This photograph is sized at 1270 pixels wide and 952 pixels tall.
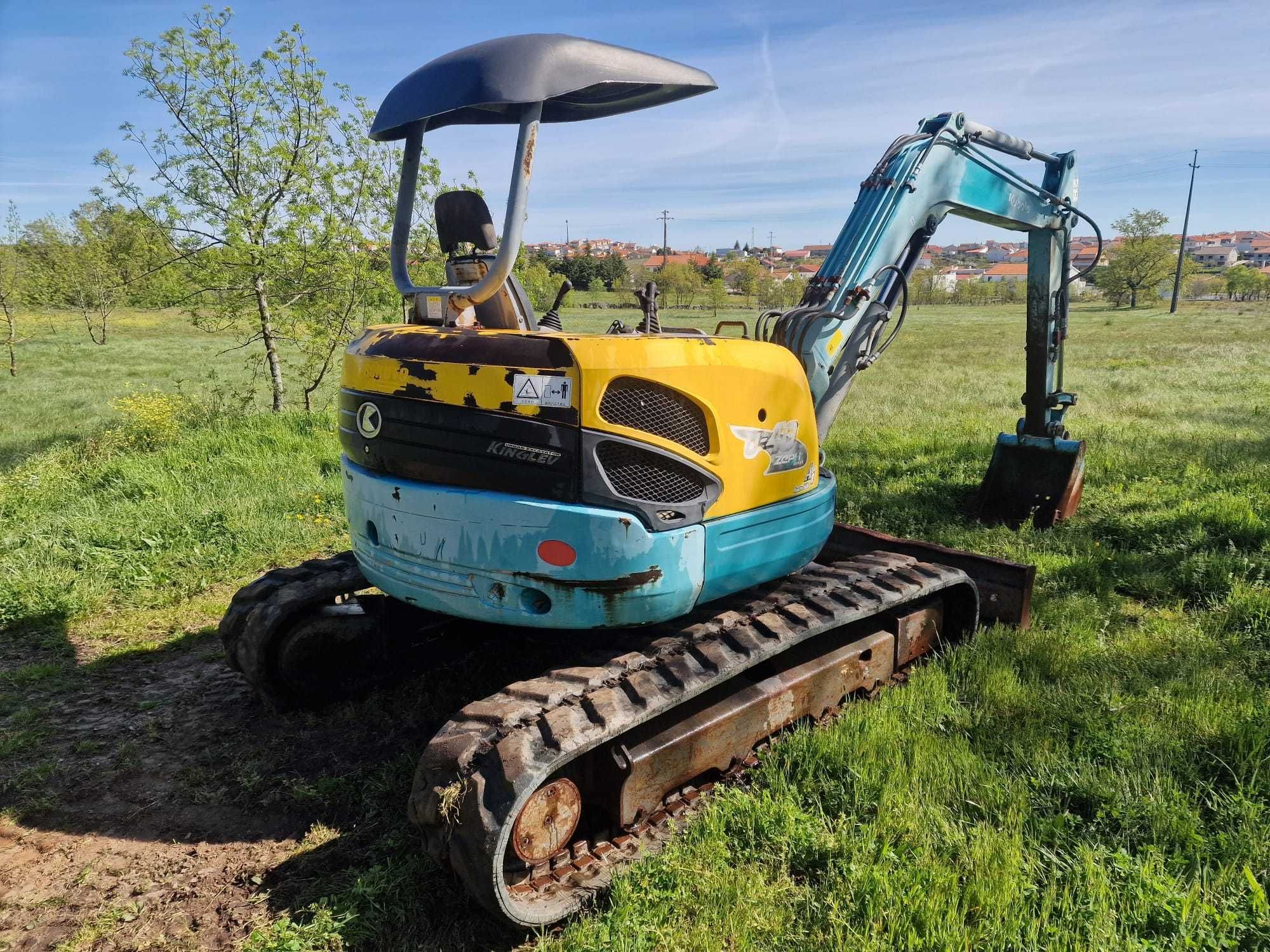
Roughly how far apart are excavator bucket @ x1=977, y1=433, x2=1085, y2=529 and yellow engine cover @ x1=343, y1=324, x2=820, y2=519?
3.95 m

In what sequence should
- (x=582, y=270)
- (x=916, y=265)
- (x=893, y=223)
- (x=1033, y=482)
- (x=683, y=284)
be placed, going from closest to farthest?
(x=893, y=223) → (x=916, y=265) → (x=1033, y=482) → (x=582, y=270) → (x=683, y=284)

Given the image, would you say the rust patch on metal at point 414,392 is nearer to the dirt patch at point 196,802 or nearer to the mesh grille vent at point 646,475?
the mesh grille vent at point 646,475

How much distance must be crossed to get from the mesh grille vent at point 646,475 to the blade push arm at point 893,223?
186 cm

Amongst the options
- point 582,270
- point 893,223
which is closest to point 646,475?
point 893,223

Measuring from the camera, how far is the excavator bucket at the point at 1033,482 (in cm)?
667

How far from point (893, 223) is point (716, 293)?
57.0 m

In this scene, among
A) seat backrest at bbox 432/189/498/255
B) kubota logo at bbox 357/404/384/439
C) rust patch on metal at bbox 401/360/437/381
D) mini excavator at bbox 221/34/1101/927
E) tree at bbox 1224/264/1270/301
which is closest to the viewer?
mini excavator at bbox 221/34/1101/927

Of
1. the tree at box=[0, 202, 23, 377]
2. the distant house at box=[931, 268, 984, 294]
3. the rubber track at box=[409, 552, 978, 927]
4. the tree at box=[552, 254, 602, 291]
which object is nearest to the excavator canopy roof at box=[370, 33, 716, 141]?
the rubber track at box=[409, 552, 978, 927]

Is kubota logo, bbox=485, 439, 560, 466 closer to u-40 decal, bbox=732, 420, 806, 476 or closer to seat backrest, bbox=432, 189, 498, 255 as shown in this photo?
u-40 decal, bbox=732, 420, 806, 476

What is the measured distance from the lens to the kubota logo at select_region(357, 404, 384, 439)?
10.9 ft

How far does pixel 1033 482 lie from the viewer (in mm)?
6883

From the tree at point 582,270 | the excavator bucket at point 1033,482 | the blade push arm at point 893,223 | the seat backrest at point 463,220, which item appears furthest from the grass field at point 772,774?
the tree at point 582,270

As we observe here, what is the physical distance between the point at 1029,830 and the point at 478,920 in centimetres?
200

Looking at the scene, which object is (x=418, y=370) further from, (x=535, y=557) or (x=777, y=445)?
(x=777, y=445)
